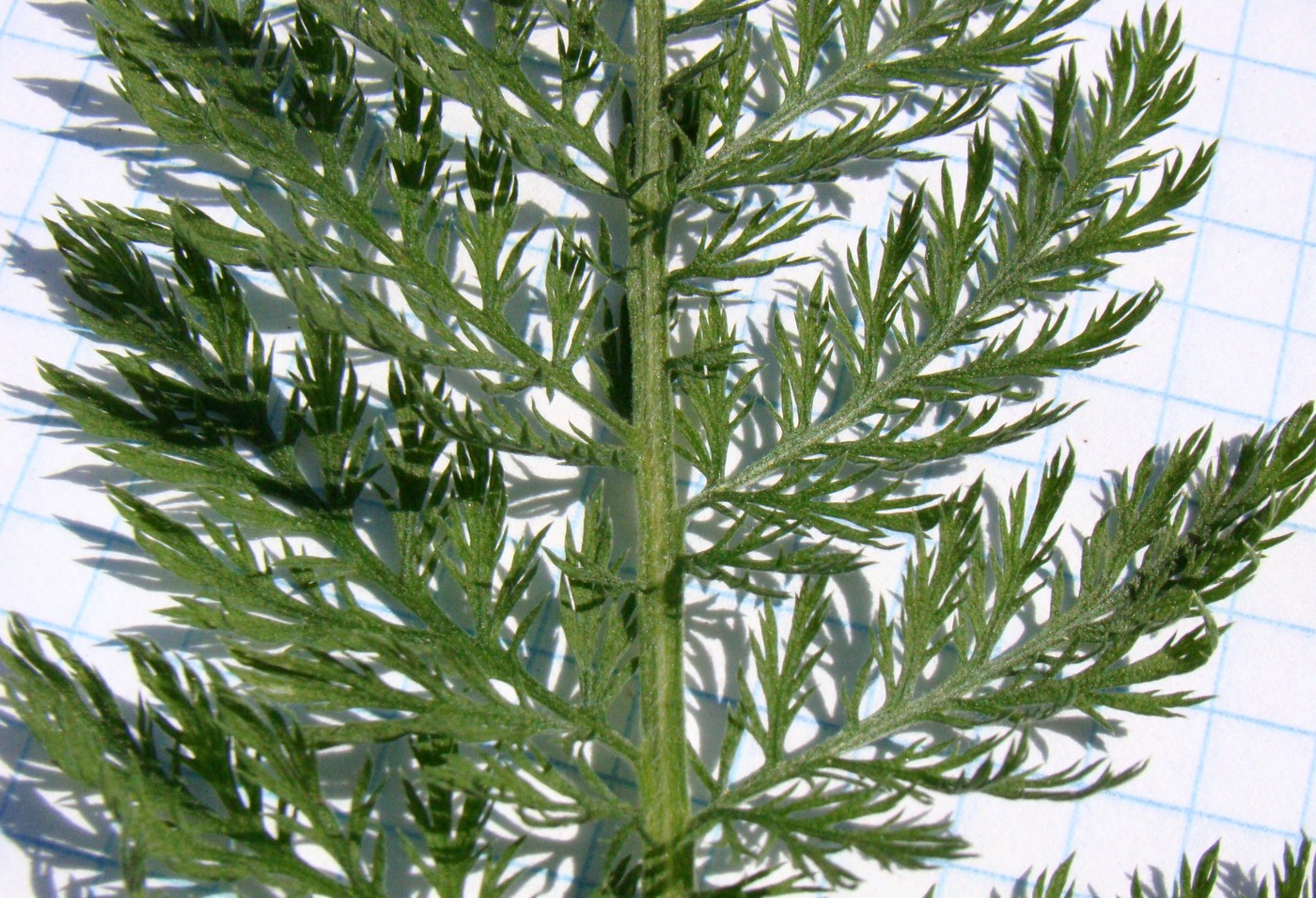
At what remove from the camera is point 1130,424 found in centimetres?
266

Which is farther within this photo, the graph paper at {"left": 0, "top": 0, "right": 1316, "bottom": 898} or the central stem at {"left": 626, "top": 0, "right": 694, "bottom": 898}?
the graph paper at {"left": 0, "top": 0, "right": 1316, "bottom": 898}

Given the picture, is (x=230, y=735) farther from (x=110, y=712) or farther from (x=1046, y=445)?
(x=1046, y=445)

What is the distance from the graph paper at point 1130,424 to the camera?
2.37m

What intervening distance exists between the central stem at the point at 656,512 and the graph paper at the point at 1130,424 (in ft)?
1.18

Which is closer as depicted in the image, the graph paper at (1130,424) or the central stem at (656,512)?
Result: the central stem at (656,512)

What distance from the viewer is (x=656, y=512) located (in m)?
2.12

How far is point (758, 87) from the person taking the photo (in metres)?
2.74

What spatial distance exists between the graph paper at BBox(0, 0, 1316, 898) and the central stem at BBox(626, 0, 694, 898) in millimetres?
359

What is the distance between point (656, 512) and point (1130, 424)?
1258 mm

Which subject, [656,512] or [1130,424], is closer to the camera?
[656,512]

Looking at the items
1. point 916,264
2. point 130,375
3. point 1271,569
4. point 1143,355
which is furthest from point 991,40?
point 130,375

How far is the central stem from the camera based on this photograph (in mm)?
2012

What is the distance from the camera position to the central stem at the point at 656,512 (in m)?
2.01

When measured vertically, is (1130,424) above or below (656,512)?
above
